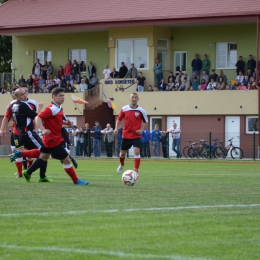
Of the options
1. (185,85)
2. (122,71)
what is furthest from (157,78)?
(185,85)

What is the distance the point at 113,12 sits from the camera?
1716 inches

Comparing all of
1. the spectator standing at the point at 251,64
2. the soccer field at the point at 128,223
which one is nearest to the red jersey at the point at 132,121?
the soccer field at the point at 128,223

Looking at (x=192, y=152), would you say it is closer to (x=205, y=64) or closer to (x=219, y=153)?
(x=219, y=153)

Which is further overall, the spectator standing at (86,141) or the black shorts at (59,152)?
the spectator standing at (86,141)

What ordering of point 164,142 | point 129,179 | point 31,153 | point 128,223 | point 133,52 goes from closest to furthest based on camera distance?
point 128,223 < point 129,179 < point 31,153 < point 164,142 < point 133,52

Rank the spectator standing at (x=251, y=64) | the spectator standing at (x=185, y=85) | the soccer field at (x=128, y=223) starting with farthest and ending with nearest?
the spectator standing at (x=185, y=85), the spectator standing at (x=251, y=64), the soccer field at (x=128, y=223)

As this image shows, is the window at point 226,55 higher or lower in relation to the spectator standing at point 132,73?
higher

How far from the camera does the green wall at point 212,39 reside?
41.1 meters

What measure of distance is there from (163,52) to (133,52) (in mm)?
1836

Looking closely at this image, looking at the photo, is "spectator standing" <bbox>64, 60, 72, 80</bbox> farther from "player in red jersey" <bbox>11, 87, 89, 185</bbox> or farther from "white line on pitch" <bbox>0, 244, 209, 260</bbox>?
"white line on pitch" <bbox>0, 244, 209, 260</bbox>

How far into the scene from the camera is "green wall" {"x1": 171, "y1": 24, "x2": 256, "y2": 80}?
41.1 metres

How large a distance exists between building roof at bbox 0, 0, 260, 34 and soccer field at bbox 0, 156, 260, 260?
88.5ft

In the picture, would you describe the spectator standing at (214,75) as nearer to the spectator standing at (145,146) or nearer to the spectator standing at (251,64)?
the spectator standing at (251,64)

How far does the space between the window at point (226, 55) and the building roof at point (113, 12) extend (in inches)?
113
